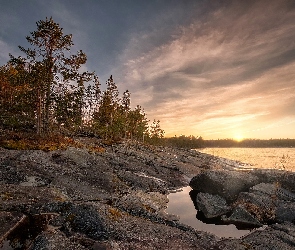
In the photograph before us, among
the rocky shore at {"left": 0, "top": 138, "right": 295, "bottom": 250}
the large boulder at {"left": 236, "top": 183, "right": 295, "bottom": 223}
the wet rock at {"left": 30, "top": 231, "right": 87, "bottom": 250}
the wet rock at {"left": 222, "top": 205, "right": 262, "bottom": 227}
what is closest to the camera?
the wet rock at {"left": 30, "top": 231, "right": 87, "bottom": 250}

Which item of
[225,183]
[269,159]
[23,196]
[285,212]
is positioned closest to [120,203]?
[23,196]

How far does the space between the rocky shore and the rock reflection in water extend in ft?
2.82

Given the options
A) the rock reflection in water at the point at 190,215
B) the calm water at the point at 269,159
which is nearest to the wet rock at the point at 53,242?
the rock reflection in water at the point at 190,215

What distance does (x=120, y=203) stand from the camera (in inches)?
451

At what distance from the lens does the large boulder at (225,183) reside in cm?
2161

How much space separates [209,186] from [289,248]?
12380mm

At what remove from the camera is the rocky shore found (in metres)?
8.02

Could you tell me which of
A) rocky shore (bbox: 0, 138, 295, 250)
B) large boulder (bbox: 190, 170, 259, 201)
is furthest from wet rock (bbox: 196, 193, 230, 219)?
large boulder (bbox: 190, 170, 259, 201)

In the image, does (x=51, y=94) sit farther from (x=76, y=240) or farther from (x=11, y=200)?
(x=76, y=240)

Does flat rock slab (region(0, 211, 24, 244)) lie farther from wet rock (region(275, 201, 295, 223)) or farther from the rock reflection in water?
wet rock (region(275, 201, 295, 223))

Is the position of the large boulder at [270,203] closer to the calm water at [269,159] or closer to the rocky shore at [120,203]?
the rocky shore at [120,203]

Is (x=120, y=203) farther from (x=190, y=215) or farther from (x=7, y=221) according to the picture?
(x=190, y=215)

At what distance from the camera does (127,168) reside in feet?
82.0

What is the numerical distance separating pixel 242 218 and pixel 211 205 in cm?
312
